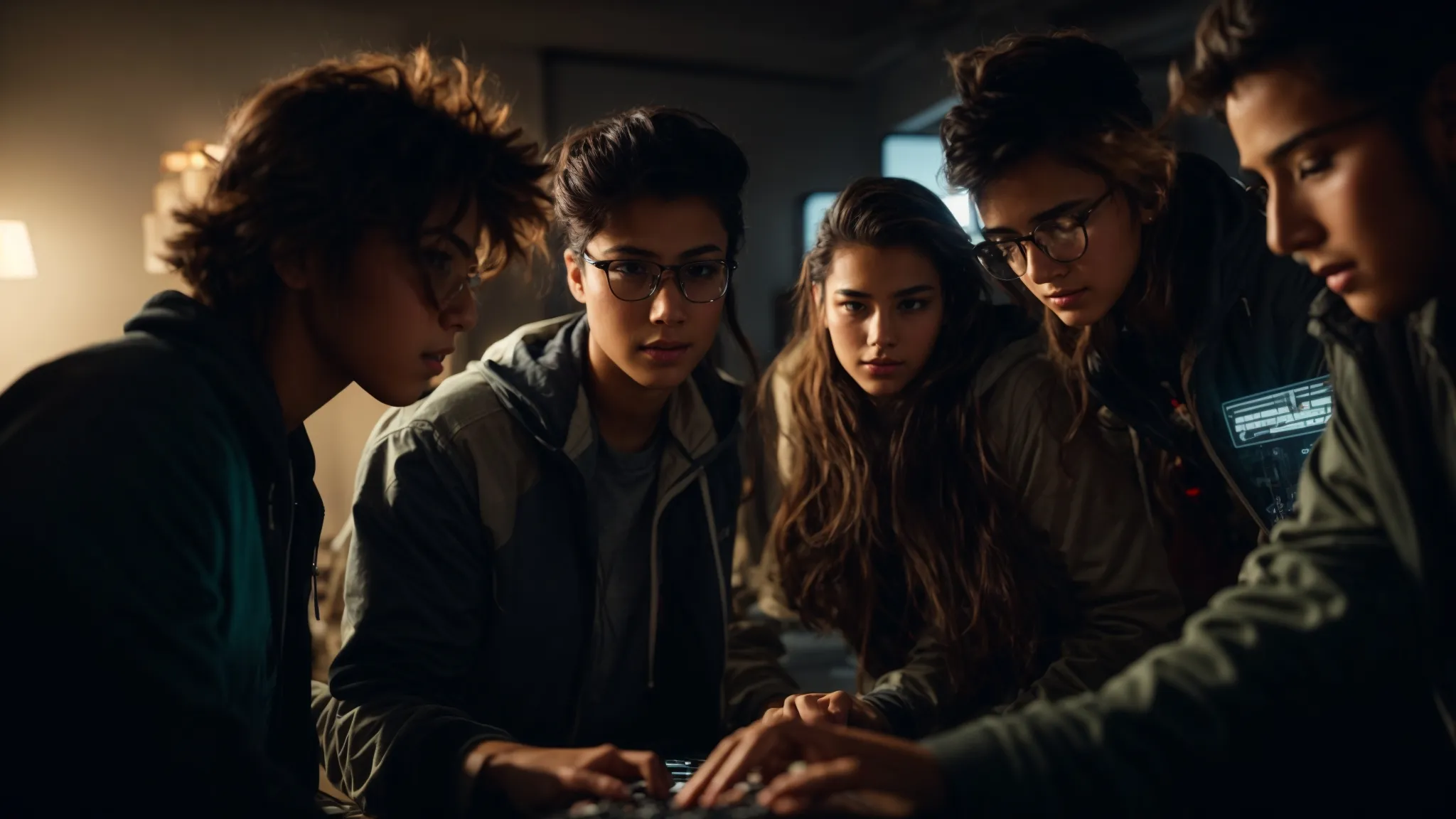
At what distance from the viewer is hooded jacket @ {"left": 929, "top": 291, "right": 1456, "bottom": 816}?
0.83 m

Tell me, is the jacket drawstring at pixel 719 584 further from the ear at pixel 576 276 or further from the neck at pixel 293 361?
the neck at pixel 293 361

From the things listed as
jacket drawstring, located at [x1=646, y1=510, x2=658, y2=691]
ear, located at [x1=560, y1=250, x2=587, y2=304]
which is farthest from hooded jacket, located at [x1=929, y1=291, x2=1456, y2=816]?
ear, located at [x1=560, y1=250, x2=587, y2=304]

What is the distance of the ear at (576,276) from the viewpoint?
1769 mm

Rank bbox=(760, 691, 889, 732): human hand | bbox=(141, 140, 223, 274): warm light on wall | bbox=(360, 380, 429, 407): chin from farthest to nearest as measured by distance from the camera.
A: bbox=(141, 140, 223, 274): warm light on wall → bbox=(760, 691, 889, 732): human hand → bbox=(360, 380, 429, 407): chin

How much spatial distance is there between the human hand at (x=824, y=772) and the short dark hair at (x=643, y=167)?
1.01 metres

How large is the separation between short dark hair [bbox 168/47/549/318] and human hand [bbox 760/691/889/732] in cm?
82

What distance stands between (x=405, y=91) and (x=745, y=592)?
4.41 ft

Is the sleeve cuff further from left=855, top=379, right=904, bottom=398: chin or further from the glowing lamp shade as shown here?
the glowing lamp shade

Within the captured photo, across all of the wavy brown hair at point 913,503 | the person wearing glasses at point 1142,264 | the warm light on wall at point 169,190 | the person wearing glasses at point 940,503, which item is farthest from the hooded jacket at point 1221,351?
the warm light on wall at point 169,190

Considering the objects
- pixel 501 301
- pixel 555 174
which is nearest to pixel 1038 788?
pixel 555 174

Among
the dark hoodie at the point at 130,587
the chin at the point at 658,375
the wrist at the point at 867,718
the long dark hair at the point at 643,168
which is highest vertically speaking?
the long dark hair at the point at 643,168

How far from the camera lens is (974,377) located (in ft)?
6.00

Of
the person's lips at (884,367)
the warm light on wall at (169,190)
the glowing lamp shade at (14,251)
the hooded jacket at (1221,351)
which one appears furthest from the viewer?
the warm light on wall at (169,190)

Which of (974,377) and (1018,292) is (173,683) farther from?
(1018,292)
